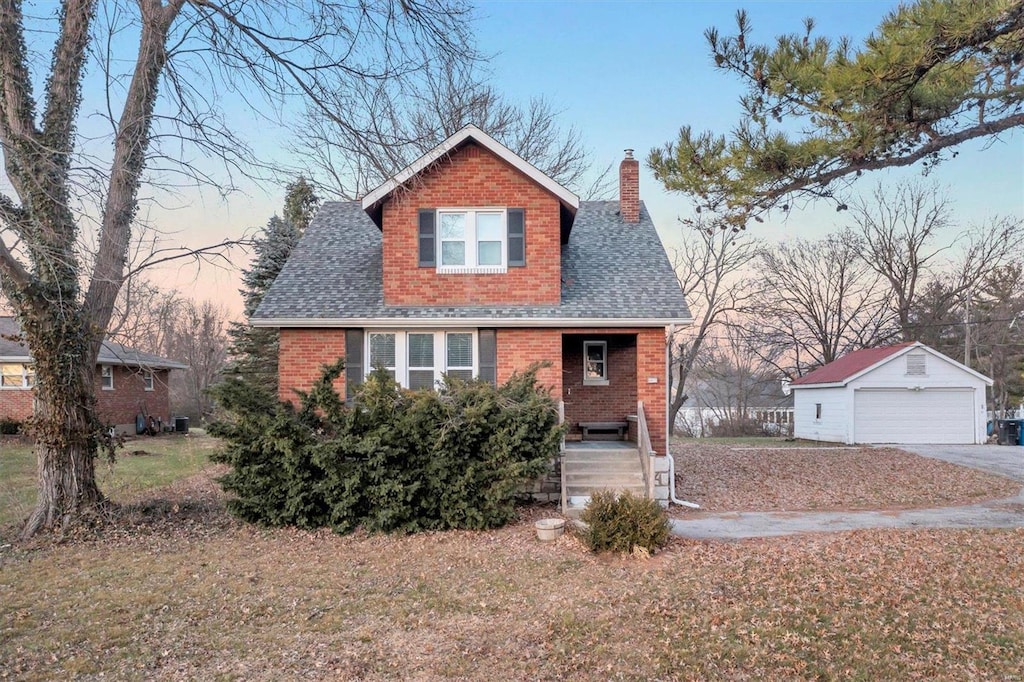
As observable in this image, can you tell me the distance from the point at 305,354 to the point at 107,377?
17.7 m

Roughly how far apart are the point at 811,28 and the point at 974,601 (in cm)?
643

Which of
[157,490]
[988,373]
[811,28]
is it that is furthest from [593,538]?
[988,373]

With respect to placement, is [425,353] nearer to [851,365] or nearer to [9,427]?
[851,365]

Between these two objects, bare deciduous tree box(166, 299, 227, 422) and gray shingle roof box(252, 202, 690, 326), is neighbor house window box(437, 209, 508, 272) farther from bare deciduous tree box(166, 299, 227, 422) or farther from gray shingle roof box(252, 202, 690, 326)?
bare deciduous tree box(166, 299, 227, 422)

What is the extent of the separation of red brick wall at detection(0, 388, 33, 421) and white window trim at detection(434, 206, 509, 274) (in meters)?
19.7

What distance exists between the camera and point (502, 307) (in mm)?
13148

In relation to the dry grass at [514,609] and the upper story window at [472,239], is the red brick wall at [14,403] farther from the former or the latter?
the upper story window at [472,239]

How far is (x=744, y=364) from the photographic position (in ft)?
149

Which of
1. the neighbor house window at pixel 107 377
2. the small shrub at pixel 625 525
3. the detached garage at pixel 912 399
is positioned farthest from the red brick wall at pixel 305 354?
the detached garage at pixel 912 399

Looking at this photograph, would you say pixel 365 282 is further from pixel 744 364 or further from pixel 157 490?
pixel 744 364

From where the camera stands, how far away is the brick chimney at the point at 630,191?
1638cm

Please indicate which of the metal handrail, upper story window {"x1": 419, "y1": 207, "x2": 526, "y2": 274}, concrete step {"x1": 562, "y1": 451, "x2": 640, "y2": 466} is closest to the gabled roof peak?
upper story window {"x1": 419, "y1": 207, "x2": 526, "y2": 274}

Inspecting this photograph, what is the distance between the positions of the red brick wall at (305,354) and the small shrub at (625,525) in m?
6.33

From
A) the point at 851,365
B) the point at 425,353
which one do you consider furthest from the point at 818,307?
the point at 425,353
